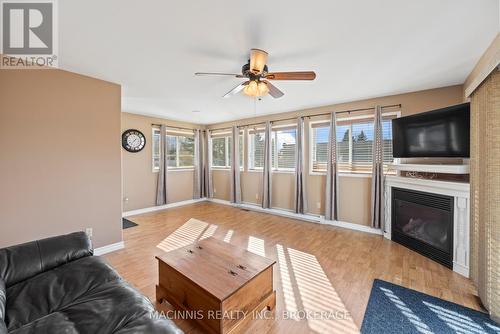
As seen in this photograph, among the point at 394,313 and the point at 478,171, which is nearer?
the point at 394,313

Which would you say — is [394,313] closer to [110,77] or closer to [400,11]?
[400,11]

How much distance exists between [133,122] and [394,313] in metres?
5.59

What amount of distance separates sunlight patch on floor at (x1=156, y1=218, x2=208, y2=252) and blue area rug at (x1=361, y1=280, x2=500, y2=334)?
2.50 metres

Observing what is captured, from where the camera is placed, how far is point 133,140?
4.92 meters

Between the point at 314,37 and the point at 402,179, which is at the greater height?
the point at 314,37

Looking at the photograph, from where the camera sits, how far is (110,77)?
9.13 feet

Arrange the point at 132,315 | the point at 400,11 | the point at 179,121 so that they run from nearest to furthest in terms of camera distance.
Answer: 1. the point at 132,315
2. the point at 400,11
3. the point at 179,121

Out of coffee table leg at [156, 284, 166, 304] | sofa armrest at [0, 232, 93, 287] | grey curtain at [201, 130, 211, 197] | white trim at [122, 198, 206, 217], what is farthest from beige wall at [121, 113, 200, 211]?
coffee table leg at [156, 284, 166, 304]

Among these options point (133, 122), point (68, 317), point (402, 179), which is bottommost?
point (68, 317)

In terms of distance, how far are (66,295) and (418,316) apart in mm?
2671

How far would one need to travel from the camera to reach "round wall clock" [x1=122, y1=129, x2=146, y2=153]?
189 inches

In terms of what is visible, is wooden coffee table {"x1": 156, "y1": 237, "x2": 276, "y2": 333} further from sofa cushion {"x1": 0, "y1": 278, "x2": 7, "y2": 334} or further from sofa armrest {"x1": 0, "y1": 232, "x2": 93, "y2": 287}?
sofa cushion {"x1": 0, "y1": 278, "x2": 7, "y2": 334}

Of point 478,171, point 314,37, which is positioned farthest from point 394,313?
point 314,37
